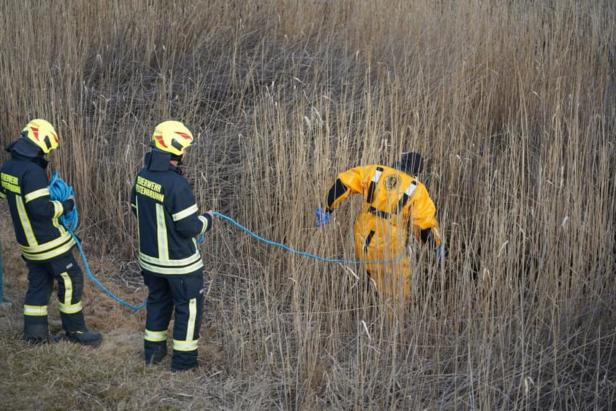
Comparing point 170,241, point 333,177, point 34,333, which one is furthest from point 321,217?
point 34,333

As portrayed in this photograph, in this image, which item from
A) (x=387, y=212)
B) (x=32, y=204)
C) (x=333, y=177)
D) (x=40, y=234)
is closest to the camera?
(x=32, y=204)

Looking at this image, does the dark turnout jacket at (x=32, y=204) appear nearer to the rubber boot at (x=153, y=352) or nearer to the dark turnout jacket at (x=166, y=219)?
the dark turnout jacket at (x=166, y=219)

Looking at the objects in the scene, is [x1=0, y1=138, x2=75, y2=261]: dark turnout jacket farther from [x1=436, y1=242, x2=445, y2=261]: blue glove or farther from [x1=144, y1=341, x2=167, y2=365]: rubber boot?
[x1=436, y1=242, x2=445, y2=261]: blue glove

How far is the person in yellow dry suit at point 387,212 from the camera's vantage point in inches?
184

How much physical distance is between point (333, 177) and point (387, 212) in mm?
718

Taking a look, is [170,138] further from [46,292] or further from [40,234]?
[46,292]

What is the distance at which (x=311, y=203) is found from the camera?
5.23 meters

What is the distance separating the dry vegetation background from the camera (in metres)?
4.19

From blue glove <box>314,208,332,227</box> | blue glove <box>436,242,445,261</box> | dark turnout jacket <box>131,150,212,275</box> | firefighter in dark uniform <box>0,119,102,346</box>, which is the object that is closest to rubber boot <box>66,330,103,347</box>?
firefighter in dark uniform <box>0,119,102,346</box>

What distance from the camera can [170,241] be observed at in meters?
4.22

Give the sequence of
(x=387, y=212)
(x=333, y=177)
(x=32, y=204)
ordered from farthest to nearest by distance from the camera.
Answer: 1. (x=333, y=177)
2. (x=387, y=212)
3. (x=32, y=204)

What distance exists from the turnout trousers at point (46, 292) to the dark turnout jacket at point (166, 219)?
625mm

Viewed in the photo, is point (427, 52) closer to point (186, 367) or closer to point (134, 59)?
point (134, 59)

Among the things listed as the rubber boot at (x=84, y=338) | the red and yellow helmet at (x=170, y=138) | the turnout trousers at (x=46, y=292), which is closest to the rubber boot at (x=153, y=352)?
the rubber boot at (x=84, y=338)
